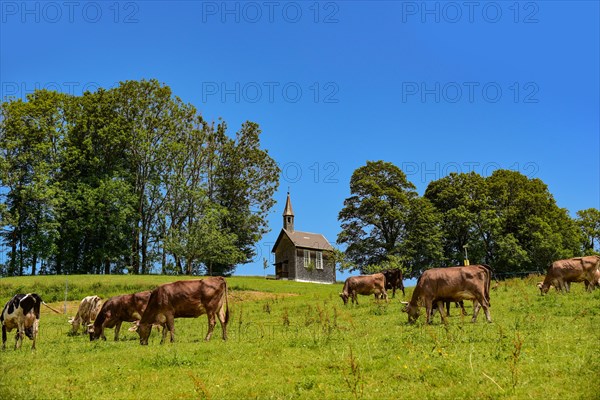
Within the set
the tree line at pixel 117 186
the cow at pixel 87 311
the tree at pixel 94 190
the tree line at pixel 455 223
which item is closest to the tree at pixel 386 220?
the tree line at pixel 455 223

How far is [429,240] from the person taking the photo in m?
61.9

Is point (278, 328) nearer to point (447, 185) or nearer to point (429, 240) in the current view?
point (429, 240)

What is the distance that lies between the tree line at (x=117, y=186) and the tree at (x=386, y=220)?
13068 millimetres

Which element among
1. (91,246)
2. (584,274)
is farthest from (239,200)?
(584,274)

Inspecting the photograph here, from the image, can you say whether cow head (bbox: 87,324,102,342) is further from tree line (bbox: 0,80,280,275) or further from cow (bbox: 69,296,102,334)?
tree line (bbox: 0,80,280,275)

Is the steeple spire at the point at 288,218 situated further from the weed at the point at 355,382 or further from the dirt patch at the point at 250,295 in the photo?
the weed at the point at 355,382

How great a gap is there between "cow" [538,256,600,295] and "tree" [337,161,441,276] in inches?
1395

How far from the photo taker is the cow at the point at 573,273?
25.6 meters

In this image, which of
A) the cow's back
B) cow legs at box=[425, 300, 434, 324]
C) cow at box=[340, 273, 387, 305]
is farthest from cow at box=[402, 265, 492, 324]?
A: cow at box=[340, 273, 387, 305]

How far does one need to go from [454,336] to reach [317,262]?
65.4 m

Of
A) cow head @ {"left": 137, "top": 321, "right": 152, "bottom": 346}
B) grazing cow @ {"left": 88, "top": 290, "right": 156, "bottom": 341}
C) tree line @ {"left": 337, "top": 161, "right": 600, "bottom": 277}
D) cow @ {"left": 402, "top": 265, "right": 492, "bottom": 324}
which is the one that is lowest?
cow head @ {"left": 137, "top": 321, "right": 152, "bottom": 346}

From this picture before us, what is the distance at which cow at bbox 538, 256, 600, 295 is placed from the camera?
25641mm

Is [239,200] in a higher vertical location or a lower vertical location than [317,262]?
higher

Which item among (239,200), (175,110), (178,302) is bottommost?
(178,302)
